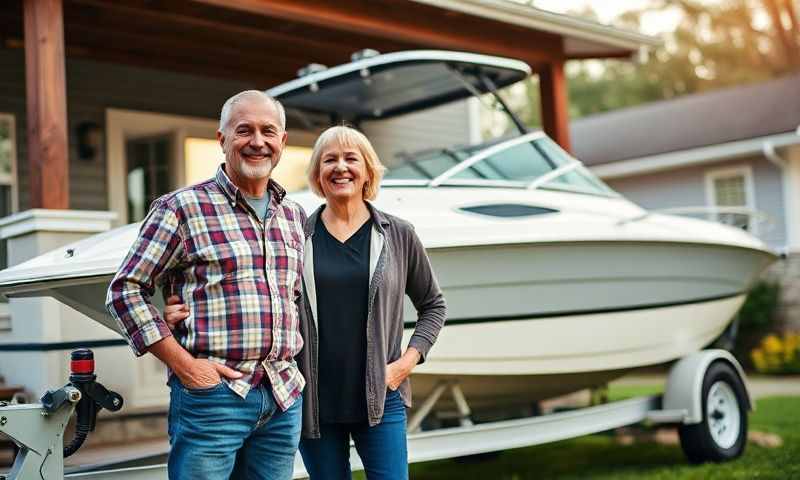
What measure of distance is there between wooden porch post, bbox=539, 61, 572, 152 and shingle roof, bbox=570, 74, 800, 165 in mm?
6793

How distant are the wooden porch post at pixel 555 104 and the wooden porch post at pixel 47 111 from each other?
4.44 meters

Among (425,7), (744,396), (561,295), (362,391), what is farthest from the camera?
(425,7)

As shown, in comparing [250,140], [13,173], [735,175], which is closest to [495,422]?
[250,140]

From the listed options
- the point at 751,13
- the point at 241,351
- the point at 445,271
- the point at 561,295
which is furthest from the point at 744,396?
the point at 751,13

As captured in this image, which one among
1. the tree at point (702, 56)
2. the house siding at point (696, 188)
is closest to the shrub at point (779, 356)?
the house siding at point (696, 188)

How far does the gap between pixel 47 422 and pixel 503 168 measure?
10.2ft

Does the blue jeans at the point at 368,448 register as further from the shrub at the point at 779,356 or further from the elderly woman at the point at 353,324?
the shrub at the point at 779,356

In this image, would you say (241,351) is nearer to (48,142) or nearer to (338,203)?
(338,203)

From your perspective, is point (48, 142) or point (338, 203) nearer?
point (338, 203)

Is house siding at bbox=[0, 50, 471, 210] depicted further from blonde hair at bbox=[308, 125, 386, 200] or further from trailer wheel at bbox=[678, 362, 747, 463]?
blonde hair at bbox=[308, 125, 386, 200]

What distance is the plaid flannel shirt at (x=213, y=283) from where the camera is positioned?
7.68 ft

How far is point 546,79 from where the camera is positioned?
8.42 metres

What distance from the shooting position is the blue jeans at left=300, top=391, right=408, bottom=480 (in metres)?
2.75

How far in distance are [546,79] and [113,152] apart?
4.04 meters
